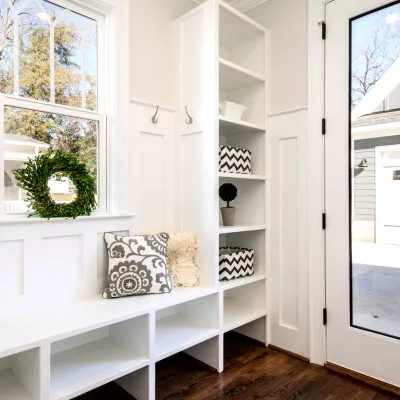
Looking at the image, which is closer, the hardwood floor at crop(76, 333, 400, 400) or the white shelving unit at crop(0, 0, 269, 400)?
the white shelving unit at crop(0, 0, 269, 400)

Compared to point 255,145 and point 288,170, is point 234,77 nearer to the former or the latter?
point 255,145

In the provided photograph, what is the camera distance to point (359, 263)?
216 cm

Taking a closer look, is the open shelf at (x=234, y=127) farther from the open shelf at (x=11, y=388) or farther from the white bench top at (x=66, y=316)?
the open shelf at (x=11, y=388)

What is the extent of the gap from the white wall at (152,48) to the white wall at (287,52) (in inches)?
28.0

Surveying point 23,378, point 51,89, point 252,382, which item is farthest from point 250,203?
point 23,378

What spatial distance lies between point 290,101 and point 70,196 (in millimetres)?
1657

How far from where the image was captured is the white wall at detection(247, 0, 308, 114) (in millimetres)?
2365

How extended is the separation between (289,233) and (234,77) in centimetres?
123

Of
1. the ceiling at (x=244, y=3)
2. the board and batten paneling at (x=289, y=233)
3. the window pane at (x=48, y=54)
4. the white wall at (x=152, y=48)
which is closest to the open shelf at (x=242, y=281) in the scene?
the board and batten paneling at (x=289, y=233)

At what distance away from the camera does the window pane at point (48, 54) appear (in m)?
1.83

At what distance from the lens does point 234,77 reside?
8.16ft

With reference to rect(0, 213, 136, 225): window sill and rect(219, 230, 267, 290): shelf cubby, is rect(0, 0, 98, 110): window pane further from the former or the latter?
rect(219, 230, 267, 290): shelf cubby

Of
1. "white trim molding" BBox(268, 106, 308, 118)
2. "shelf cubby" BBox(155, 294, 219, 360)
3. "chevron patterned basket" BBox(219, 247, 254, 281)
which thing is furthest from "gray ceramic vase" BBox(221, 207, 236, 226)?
"white trim molding" BBox(268, 106, 308, 118)

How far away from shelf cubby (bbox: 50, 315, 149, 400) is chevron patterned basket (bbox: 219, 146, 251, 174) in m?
1.13
